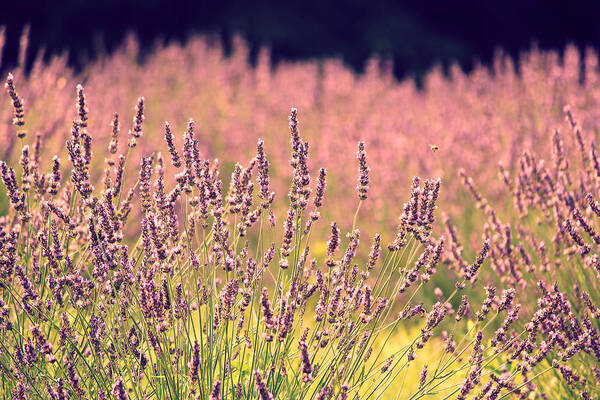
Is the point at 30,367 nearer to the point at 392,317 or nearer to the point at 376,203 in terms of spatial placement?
the point at 392,317

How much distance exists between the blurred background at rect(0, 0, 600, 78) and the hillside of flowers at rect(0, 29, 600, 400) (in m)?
1.92

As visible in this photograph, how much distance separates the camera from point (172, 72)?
27.3 ft

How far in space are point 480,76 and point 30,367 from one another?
599 cm

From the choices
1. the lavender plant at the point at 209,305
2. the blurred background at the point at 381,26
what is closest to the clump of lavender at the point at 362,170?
the lavender plant at the point at 209,305

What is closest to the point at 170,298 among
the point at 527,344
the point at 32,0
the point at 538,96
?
the point at 527,344

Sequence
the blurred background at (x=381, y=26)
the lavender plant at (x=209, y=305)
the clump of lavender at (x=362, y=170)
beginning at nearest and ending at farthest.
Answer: the lavender plant at (x=209, y=305) < the clump of lavender at (x=362, y=170) < the blurred background at (x=381, y=26)

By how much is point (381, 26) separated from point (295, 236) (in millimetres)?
8589

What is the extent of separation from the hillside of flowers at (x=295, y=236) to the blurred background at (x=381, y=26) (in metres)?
1.92

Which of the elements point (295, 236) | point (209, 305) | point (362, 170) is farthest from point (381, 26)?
point (209, 305)

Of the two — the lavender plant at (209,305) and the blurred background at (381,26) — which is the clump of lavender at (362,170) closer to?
the lavender plant at (209,305)

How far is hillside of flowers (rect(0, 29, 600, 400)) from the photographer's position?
1874 mm

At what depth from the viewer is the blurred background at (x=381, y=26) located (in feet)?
36.9

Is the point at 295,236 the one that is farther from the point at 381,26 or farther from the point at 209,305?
the point at 381,26

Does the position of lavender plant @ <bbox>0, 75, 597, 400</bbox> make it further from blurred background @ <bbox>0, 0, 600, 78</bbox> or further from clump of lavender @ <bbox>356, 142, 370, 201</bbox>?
blurred background @ <bbox>0, 0, 600, 78</bbox>
